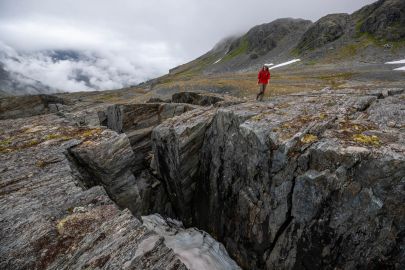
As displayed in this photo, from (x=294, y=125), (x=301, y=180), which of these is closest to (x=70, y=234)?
(x=301, y=180)

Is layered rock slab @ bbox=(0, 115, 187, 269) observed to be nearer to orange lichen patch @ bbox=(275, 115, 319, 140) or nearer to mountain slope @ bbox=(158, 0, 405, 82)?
orange lichen patch @ bbox=(275, 115, 319, 140)

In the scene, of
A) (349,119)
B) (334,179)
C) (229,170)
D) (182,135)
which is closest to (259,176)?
(229,170)

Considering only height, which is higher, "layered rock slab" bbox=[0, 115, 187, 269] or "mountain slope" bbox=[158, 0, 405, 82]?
"layered rock slab" bbox=[0, 115, 187, 269]

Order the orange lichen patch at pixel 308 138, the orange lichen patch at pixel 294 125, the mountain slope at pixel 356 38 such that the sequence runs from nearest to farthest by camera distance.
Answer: the orange lichen patch at pixel 308 138 < the orange lichen patch at pixel 294 125 < the mountain slope at pixel 356 38

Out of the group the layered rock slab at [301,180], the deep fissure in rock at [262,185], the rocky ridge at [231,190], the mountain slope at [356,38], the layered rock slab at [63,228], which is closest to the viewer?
the layered rock slab at [63,228]

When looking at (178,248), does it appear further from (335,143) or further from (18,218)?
(335,143)

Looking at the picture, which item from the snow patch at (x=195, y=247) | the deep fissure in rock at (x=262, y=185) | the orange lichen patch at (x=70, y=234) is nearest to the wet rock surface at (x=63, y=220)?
the orange lichen patch at (x=70, y=234)

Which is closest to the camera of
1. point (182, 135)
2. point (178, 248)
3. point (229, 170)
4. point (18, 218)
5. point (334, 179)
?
point (18, 218)

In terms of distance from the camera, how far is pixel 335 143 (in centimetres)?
1262

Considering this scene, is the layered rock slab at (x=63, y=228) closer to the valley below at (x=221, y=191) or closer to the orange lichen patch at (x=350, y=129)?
the valley below at (x=221, y=191)

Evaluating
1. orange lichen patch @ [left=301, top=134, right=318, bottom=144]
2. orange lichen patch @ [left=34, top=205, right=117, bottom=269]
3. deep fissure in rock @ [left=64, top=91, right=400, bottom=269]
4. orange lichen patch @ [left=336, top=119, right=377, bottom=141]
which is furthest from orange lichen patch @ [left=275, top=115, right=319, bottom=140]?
orange lichen patch @ [left=34, top=205, right=117, bottom=269]

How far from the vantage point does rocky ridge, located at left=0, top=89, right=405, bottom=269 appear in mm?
8898

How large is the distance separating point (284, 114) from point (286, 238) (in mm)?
7559

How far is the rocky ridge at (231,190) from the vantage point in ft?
29.2
